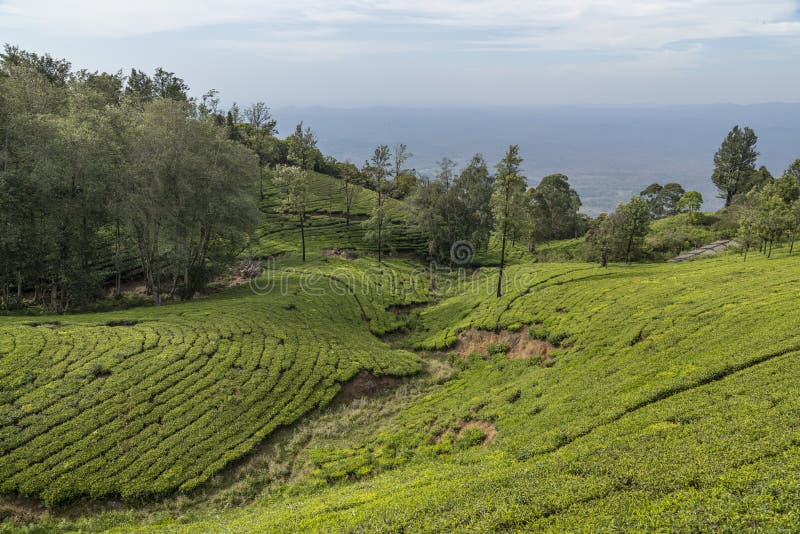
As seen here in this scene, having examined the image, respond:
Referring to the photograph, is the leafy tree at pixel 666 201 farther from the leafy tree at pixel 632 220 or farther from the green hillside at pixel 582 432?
the green hillside at pixel 582 432

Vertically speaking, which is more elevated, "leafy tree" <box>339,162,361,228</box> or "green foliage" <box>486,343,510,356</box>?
"leafy tree" <box>339,162,361,228</box>

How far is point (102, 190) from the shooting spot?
38500mm

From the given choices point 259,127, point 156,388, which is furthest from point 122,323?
point 259,127

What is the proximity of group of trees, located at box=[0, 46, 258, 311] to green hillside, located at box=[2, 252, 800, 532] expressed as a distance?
10.3 meters

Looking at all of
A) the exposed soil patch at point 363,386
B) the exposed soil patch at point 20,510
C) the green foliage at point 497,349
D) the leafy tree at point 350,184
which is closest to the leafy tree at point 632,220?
the green foliage at point 497,349

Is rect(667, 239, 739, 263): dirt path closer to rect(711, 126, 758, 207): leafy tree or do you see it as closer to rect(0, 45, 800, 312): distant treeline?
rect(0, 45, 800, 312): distant treeline

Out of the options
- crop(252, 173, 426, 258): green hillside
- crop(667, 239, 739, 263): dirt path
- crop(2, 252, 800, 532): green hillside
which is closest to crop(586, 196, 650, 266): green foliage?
crop(667, 239, 739, 263): dirt path

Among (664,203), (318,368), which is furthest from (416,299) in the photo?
→ (664,203)

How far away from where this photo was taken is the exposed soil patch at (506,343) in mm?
32719

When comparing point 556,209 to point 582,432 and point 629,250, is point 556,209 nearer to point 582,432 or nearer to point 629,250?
point 629,250

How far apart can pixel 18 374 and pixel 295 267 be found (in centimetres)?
3761

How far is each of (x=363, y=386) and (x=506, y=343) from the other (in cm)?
1326

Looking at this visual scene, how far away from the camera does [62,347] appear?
28.1 m

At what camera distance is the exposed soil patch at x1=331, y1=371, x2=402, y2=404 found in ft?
101
